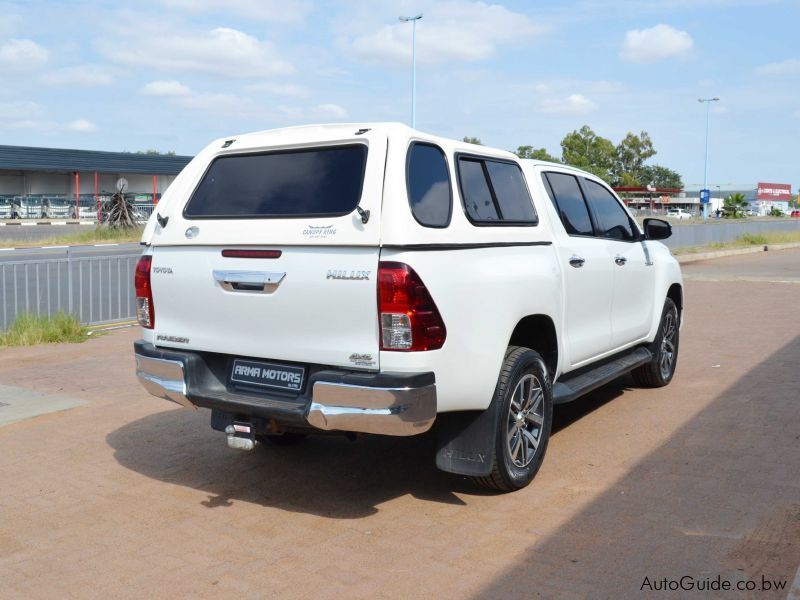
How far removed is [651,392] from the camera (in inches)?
319

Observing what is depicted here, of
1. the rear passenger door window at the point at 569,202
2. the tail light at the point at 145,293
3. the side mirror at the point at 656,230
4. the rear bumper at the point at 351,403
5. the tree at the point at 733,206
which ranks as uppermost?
the tree at the point at 733,206

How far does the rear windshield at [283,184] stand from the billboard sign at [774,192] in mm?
129227

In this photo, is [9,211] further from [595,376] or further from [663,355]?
[595,376]

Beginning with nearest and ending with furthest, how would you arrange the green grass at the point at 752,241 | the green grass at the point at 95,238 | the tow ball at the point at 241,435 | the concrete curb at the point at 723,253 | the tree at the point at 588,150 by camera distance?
the tow ball at the point at 241,435
the concrete curb at the point at 723,253
the green grass at the point at 95,238
the green grass at the point at 752,241
the tree at the point at 588,150

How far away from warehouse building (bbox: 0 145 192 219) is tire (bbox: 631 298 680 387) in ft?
131

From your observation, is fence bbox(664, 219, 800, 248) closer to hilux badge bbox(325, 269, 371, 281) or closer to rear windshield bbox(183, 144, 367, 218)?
rear windshield bbox(183, 144, 367, 218)

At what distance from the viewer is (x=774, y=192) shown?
423 feet

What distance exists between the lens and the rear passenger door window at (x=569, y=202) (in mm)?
6160

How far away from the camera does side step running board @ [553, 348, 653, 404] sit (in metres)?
5.85

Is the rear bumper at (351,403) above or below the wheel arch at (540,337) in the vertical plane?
below

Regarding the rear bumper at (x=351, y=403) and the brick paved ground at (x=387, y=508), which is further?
the rear bumper at (x=351, y=403)

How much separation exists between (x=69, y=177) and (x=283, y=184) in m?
57.7

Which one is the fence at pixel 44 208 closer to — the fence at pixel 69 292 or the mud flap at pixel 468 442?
the fence at pixel 69 292

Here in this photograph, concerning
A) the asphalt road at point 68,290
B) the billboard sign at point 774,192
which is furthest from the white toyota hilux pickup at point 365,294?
the billboard sign at point 774,192
